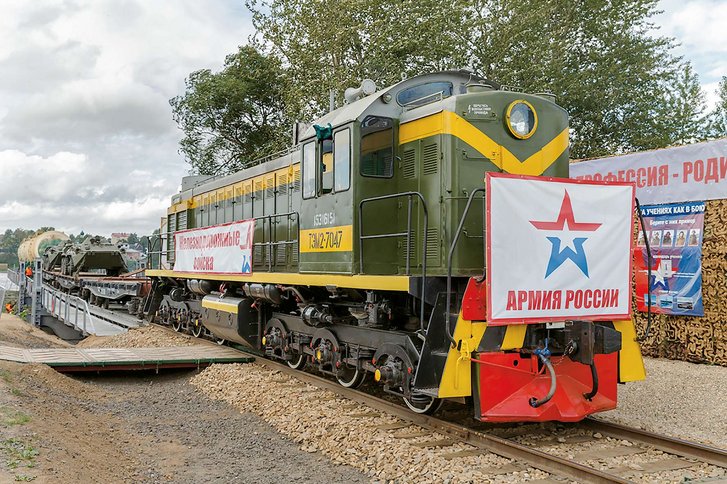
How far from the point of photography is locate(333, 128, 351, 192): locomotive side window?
6.89 metres

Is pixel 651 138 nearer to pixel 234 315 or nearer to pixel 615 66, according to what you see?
pixel 615 66

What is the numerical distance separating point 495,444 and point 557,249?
1.92 metres

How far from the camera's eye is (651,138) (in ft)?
71.2

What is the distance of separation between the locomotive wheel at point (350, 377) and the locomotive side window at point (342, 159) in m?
2.38

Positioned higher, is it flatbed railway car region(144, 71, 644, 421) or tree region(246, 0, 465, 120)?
tree region(246, 0, 465, 120)

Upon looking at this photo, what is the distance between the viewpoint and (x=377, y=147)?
23.0 ft

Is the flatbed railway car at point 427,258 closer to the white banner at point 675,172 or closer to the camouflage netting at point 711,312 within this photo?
the white banner at point 675,172

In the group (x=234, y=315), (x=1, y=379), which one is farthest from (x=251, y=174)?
(x=1, y=379)

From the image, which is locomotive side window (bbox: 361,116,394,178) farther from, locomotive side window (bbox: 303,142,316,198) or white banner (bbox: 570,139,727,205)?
white banner (bbox: 570,139,727,205)

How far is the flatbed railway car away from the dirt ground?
137cm

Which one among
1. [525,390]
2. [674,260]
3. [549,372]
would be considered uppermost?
[674,260]

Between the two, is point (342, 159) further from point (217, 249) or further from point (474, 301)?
point (217, 249)

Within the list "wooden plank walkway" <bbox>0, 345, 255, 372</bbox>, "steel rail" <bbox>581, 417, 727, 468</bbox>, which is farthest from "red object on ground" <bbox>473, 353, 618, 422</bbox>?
"wooden plank walkway" <bbox>0, 345, 255, 372</bbox>

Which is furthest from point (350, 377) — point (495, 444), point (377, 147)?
point (377, 147)
